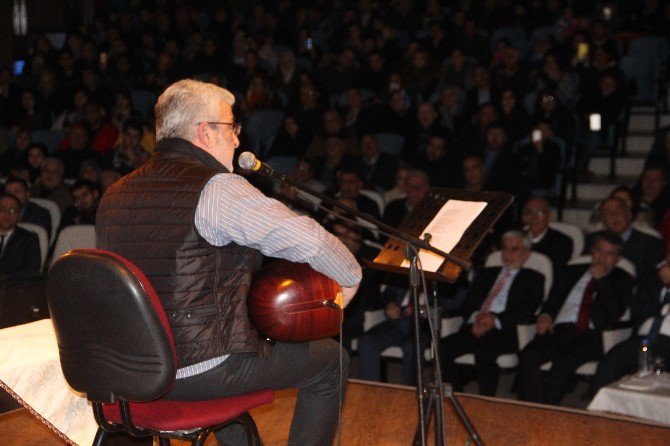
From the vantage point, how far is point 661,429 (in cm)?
358

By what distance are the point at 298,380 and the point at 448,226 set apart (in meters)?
0.73

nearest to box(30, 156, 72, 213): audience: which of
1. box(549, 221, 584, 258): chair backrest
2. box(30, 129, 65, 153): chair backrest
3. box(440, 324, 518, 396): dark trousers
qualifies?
box(30, 129, 65, 153): chair backrest

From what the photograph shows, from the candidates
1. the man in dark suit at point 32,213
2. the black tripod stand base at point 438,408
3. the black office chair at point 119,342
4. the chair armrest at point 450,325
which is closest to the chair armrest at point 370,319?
the chair armrest at point 450,325

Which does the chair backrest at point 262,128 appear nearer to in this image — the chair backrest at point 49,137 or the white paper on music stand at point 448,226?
the chair backrest at point 49,137

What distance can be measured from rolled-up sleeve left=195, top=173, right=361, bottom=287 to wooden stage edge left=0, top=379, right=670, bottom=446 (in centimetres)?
150

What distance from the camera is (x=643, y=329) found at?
15.2ft

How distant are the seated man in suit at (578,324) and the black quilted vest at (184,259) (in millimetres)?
2742

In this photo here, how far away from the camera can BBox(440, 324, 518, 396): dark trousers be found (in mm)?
4984

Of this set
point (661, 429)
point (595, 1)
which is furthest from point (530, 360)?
point (595, 1)

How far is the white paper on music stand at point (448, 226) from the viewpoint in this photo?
289 cm

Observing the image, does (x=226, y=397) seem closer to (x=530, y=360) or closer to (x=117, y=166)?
(x=530, y=360)

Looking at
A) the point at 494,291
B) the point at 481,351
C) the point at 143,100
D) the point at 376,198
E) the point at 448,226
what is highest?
the point at 448,226

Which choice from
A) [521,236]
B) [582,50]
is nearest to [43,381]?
[521,236]

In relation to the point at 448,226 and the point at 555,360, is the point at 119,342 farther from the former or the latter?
the point at 555,360
